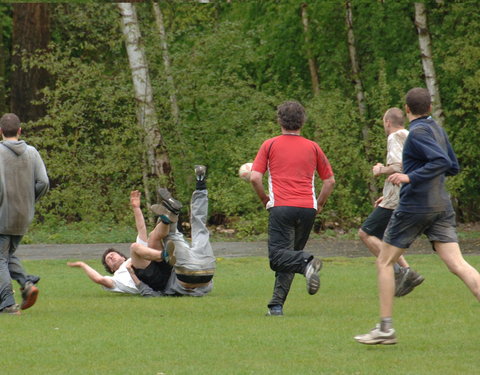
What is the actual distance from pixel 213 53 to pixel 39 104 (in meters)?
4.32

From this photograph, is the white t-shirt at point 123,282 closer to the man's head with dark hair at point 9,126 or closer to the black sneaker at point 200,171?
the black sneaker at point 200,171

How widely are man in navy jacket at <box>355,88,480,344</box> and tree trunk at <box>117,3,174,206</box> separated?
56.9 ft

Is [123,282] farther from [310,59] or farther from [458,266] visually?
[310,59]

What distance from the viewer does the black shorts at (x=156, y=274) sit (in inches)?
485

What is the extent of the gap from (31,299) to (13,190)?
3.58ft

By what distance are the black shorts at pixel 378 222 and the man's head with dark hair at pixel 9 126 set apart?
3.85 metres

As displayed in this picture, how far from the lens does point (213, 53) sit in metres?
26.6

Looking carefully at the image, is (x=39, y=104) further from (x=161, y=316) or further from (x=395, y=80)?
(x=161, y=316)

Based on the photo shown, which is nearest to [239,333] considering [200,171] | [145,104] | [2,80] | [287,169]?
[287,169]

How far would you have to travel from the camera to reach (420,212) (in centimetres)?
795

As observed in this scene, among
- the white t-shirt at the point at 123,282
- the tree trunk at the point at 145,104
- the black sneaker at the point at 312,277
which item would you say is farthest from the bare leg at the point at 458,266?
the tree trunk at the point at 145,104

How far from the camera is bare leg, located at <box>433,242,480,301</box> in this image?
26.1 feet

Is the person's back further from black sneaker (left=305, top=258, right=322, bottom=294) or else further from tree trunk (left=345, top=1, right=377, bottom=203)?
tree trunk (left=345, top=1, right=377, bottom=203)

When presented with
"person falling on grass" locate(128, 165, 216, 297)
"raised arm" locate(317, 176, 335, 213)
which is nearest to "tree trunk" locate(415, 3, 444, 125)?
"person falling on grass" locate(128, 165, 216, 297)
